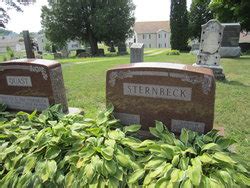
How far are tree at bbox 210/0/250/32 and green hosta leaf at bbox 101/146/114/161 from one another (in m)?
25.0

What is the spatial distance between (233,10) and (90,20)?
17508 mm

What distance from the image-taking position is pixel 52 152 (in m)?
2.97

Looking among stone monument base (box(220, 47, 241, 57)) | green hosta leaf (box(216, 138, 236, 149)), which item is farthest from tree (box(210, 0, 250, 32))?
green hosta leaf (box(216, 138, 236, 149))

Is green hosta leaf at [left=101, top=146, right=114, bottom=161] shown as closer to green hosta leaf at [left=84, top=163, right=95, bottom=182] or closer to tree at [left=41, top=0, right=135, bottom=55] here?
green hosta leaf at [left=84, top=163, right=95, bottom=182]

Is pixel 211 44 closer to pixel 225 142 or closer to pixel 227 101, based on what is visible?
pixel 227 101

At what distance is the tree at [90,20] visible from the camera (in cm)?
3412

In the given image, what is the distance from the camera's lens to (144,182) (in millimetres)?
2580

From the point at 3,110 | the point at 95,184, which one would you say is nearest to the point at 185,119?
the point at 95,184

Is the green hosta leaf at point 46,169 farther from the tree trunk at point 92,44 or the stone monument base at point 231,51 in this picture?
the tree trunk at point 92,44

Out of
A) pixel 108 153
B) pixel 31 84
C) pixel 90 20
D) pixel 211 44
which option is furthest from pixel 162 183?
pixel 90 20

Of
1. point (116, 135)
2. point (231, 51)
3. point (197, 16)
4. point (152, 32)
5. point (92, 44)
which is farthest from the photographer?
point (152, 32)

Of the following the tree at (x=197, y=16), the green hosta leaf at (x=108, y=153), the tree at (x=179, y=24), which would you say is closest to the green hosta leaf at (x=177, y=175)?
the green hosta leaf at (x=108, y=153)

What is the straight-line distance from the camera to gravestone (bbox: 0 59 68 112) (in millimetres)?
4289

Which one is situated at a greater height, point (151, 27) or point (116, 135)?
point (151, 27)
